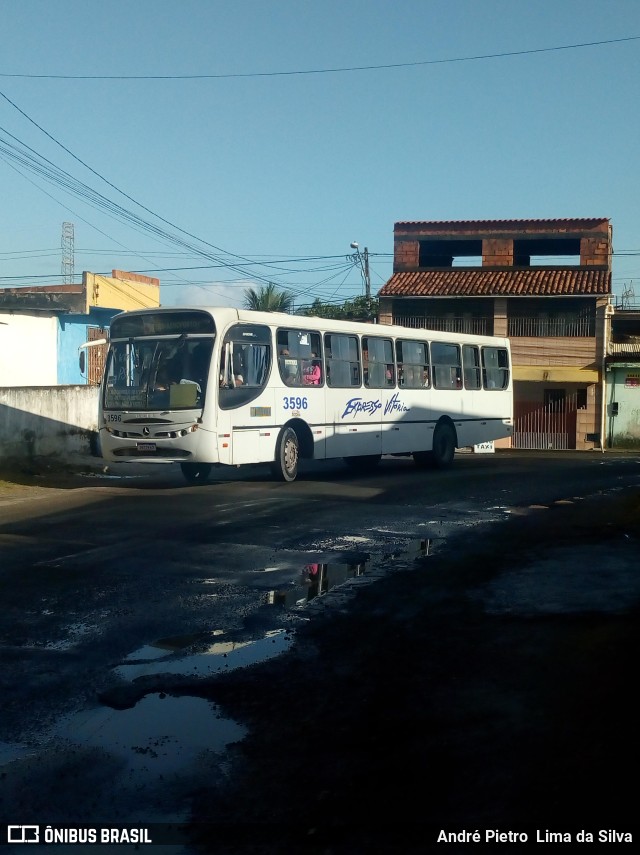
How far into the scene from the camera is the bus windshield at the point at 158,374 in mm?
16562

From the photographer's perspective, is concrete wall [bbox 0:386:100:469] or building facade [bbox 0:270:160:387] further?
building facade [bbox 0:270:160:387]

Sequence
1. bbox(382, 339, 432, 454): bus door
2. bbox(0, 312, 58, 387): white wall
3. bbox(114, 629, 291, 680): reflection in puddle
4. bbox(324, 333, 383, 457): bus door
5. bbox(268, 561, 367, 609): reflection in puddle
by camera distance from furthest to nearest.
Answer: bbox(0, 312, 58, 387): white wall
bbox(382, 339, 432, 454): bus door
bbox(324, 333, 383, 457): bus door
bbox(268, 561, 367, 609): reflection in puddle
bbox(114, 629, 291, 680): reflection in puddle

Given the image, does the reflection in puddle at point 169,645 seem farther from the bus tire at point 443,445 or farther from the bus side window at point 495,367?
the bus side window at point 495,367

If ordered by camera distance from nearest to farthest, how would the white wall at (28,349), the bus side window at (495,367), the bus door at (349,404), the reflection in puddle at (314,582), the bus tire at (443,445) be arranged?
the reflection in puddle at (314,582), the bus door at (349,404), the bus tire at (443,445), the bus side window at (495,367), the white wall at (28,349)

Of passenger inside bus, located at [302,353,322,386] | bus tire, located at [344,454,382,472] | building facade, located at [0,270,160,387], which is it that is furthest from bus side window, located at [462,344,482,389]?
building facade, located at [0,270,160,387]

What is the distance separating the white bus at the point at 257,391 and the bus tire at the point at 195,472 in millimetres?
25

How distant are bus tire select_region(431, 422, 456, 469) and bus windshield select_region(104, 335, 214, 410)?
795 centimetres

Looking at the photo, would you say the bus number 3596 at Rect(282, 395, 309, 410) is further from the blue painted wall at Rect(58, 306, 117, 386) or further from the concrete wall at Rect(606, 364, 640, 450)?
the concrete wall at Rect(606, 364, 640, 450)

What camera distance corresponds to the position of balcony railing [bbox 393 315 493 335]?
45094 mm

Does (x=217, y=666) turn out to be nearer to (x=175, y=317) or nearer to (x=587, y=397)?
(x=175, y=317)

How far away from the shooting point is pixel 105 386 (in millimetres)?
17297

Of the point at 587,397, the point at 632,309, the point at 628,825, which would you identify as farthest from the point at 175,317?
the point at 632,309

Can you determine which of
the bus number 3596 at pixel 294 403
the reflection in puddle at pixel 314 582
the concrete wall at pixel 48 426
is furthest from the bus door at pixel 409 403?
the reflection in puddle at pixel 314 582

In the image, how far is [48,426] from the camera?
70.5ft
